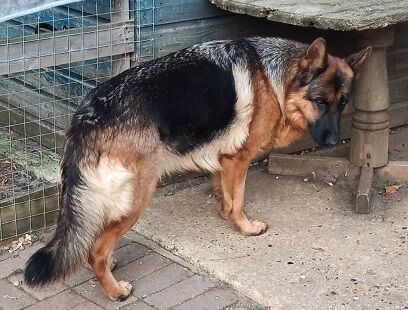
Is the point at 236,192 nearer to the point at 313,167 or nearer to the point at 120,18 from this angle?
the point at 313,167

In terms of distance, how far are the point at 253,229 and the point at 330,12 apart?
4.87ft

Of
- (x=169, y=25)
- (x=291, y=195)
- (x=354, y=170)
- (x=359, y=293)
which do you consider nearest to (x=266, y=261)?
(x=359, y=293)

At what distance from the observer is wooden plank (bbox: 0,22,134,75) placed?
15.0ft

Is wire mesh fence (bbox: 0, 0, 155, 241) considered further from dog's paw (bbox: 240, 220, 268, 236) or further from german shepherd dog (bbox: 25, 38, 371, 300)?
dog's paw (bbox: 240, 220, 268, 236)

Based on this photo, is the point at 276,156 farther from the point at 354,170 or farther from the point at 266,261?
the point at 266,261

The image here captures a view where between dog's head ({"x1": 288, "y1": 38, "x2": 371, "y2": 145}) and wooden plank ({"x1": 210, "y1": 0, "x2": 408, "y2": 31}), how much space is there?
0.21m

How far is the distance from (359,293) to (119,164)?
1.53 m

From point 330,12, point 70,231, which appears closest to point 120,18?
point 330,12

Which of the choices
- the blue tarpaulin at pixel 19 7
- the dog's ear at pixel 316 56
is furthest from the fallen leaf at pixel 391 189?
the blue tarpaulin at pixel 19 7

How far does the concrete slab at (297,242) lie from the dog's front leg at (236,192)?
7 centimetres

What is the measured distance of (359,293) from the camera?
13.3 feet

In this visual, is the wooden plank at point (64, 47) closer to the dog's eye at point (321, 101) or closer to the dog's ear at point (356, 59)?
the dog's eye at point (321, 101)

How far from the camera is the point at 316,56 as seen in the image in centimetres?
433

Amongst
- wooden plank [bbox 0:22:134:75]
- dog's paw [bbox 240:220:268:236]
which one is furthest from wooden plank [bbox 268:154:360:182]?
wooden plank [bbox 0:22:134:75]
